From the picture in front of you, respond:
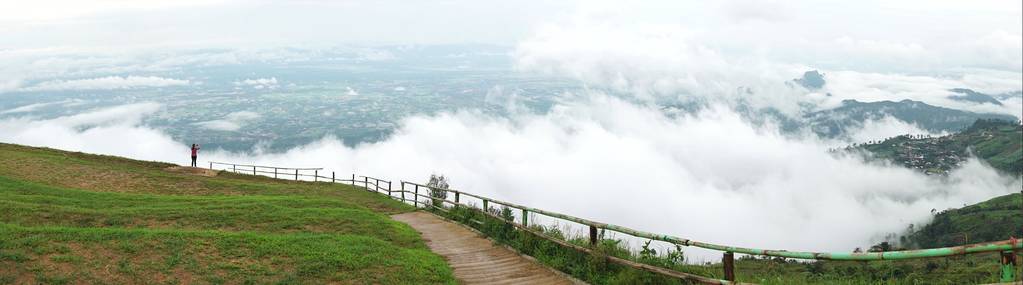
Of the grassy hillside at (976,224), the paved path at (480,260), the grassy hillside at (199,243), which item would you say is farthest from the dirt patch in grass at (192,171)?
the grassy hillside at (976,224)

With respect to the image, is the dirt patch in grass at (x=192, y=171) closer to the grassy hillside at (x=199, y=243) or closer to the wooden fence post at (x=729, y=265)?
the grassy hillside at (x=199, y=243)

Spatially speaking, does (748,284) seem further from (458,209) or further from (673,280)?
(458,209)

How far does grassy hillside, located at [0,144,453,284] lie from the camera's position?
404 inches

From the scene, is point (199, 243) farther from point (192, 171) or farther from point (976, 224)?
point (976, 224)

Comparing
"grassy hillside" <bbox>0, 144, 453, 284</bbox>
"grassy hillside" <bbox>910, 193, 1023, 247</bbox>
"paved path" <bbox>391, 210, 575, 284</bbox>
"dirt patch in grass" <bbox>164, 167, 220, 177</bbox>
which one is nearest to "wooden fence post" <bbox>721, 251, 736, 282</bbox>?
"paved path" <bbox>391, 210, 575, 284</bbox>

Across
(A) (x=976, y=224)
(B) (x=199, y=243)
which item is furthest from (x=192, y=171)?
(A) (x=976, y=224)

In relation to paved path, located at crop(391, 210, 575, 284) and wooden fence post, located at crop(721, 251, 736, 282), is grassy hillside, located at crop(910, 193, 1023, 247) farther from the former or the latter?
wooden fence post, located at crop(721, 251, 736, 282)

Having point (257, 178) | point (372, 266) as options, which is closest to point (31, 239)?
point (372, 266)

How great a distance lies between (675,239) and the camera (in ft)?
32.0

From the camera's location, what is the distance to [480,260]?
13648mm

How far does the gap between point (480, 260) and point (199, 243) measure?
557 centimetres

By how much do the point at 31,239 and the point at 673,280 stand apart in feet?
36.0

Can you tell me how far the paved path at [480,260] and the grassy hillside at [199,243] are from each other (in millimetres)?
517

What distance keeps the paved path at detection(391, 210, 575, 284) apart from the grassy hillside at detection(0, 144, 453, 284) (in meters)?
0.52
